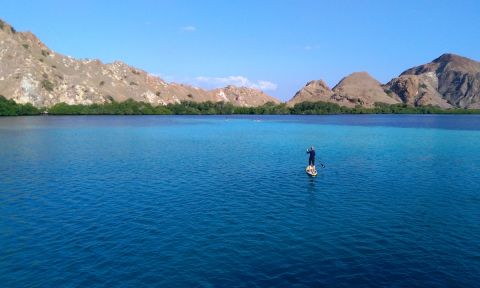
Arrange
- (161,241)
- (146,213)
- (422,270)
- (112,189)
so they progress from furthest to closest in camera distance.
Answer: (112,189)
(146,213)
(161,241)
(422,270)

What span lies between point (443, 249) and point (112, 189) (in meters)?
37.9

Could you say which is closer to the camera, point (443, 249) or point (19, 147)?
point (443, 249)

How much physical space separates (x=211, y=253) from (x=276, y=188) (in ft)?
71.7

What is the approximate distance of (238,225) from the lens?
1339 inches

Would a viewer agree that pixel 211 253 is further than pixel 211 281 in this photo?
Yes

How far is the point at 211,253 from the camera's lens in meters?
27.9

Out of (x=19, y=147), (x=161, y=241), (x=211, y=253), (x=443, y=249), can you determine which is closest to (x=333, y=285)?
(x=211, y=253)

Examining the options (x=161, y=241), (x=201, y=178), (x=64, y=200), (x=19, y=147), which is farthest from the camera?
(x=19, y=147)

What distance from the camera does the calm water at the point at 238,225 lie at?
24.6 m

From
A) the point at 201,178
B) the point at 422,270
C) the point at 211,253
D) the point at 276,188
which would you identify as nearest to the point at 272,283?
the point at 211,253

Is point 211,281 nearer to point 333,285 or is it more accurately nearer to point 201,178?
point 333,285

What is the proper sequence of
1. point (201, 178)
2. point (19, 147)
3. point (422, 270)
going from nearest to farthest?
point (422, 270)
point (201, 178)
point (19, 147)

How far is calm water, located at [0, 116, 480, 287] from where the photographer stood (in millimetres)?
24609

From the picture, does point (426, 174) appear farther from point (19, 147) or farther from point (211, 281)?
point (19, 147)
